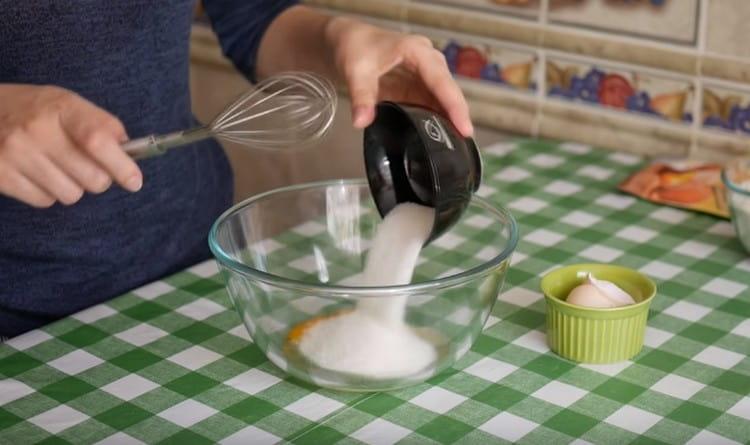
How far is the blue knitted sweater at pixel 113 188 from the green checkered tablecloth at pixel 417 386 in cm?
14

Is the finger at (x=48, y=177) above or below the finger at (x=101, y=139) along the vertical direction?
below

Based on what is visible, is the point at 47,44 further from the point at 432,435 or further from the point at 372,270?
the point at 432,435

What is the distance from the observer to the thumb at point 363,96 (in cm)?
107

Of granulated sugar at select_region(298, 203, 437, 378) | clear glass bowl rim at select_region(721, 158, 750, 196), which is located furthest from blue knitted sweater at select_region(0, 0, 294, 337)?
clear glass bowl rim at select_region(721, 158, 750, 196)

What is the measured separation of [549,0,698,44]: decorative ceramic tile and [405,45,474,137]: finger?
48cm

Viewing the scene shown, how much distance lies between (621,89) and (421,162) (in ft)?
2.05

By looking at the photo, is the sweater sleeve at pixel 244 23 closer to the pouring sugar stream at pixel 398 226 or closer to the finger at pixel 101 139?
the pouring sugar stream at pixel 398 226

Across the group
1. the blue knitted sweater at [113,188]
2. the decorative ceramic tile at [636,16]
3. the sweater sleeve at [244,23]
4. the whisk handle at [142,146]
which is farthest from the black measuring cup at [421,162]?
the decorative ceramic tile at [636,16]

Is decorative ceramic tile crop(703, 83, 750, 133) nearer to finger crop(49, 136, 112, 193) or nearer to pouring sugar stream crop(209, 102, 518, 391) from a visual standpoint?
pouring sugar stream crop(209, 102, 518, 391)

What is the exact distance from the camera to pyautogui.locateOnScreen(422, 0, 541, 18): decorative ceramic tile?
166 cm

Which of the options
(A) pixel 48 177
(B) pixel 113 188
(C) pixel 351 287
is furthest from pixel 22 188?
(B) pixel 113 188

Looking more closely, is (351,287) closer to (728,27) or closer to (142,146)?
(142,146)

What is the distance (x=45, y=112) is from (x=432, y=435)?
0.41m

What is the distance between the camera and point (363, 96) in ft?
3.63
